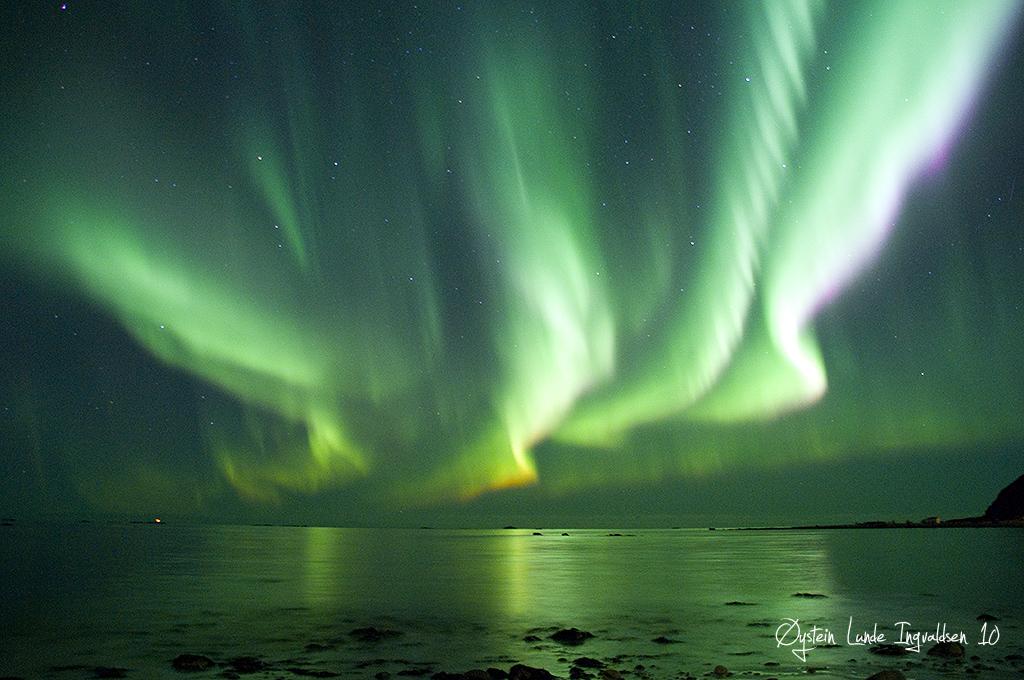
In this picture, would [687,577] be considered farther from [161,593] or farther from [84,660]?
[84,660]

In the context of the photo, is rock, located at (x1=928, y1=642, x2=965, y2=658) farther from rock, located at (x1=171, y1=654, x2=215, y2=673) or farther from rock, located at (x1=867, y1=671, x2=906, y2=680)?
rock, located at (x1=171, y1=654, x2=215, y2=673)

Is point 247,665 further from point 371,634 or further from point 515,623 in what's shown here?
point 515,623

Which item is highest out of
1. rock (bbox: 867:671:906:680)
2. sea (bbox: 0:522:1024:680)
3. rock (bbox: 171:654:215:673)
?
rock (bbox: 867:671:906:680)

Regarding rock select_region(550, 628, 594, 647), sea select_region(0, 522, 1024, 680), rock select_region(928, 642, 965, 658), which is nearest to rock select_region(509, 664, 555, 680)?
sea select_region(0, 522, 1024, 680)

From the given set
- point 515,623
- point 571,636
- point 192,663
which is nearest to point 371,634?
point 515,623

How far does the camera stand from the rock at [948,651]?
20.5 meters

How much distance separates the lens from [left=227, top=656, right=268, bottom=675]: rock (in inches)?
790

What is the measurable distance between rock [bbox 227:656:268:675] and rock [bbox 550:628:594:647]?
888 cm

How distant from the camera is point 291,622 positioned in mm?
30344

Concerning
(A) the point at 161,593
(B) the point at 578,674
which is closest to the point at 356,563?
(A) the point at 161,593

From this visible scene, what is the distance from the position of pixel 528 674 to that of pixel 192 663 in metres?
9.42

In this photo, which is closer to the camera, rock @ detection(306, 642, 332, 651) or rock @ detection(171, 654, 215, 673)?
rock @ detection(171, 654, 215, 673)

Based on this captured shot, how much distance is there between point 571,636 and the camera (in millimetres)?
25203

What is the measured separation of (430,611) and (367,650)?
433 inches
